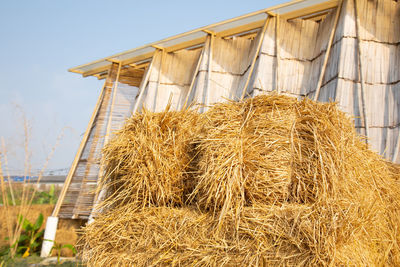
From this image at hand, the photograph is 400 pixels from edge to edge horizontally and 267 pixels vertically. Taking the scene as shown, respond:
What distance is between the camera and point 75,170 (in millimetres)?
7035

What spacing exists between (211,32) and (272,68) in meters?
1.43

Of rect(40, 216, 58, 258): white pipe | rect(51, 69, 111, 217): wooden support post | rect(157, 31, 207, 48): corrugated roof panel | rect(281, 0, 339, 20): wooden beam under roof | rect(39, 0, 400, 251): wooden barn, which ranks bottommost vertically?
rect(40, 216, 58, 258): white pipe

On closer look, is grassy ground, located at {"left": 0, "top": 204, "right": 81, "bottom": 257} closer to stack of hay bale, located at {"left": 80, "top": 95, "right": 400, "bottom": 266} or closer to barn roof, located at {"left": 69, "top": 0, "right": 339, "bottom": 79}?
barn roof, located at {"left": 69, "top": 0, "right": 339, "bottom": 79}

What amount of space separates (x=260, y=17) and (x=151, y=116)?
164 inches

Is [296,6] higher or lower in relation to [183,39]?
higher

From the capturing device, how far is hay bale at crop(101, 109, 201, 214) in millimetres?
2244

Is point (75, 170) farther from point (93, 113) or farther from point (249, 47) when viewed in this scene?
point (249, 47)

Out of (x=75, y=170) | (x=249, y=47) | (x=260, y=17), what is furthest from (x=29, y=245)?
(x=260, y=17)

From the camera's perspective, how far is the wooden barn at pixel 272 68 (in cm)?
481

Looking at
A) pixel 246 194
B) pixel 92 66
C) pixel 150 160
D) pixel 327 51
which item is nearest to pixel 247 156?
pixel 246 194

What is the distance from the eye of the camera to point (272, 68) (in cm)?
564

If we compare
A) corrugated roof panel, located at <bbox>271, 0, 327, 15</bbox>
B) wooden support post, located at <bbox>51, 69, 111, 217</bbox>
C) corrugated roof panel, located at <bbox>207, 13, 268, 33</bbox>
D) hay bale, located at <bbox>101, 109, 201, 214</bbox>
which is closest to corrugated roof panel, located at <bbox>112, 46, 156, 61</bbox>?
wooden support post, located at <bbox>51, 69, 111, 217</bbox>

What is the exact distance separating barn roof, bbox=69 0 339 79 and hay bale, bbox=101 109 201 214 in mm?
3936

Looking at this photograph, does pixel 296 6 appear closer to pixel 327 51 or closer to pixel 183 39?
pixel 327 51
